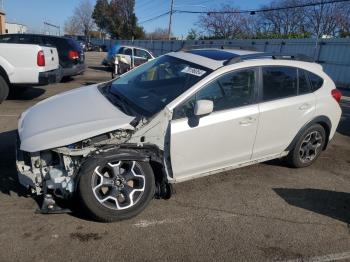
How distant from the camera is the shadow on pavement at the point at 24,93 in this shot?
1003 cm

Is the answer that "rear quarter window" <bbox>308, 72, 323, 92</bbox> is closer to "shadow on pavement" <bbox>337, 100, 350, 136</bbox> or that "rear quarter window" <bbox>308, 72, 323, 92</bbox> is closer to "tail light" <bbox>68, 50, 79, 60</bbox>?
"shadow on pavement" <bbox>337, 100, 350, 136</bbox>

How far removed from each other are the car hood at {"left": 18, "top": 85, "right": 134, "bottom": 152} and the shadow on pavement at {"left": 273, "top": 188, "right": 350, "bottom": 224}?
2.26 meters

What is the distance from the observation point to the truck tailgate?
8.99 m

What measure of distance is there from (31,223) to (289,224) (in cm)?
265

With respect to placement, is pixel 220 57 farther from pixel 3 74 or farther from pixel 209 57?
pixel 3 74

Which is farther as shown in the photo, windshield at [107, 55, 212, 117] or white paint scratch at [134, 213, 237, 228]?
windshield at [107, 55, 212, 117]

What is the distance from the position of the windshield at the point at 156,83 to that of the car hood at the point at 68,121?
0.85 ft

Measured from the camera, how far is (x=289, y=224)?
3953mm

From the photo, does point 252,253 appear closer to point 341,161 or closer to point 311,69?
point 311,69

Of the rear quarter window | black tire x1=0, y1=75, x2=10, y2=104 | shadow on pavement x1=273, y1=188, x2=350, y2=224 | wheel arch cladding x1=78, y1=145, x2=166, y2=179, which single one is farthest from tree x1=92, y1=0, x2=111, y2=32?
wheel arch cladding x1=78, y1=145, x2=166, y2=179

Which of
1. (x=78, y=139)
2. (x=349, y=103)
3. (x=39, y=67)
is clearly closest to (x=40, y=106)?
(x=78, y=139)

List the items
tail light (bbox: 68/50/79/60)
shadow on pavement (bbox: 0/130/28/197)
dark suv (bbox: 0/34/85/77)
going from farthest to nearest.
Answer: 1. tail light (bbox: 68/50/79/60)
2. dark suv (bbox: 0/34/85/77)
3. shadow on pavement (bbox: 0/130/28/197)

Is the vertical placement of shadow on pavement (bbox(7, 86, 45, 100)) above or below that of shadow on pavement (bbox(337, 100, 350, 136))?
below

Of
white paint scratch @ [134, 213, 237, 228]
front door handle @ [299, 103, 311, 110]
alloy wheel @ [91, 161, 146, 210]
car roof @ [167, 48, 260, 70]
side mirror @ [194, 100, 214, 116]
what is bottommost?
white paint scratch @ [134, 213, 237, 228]
